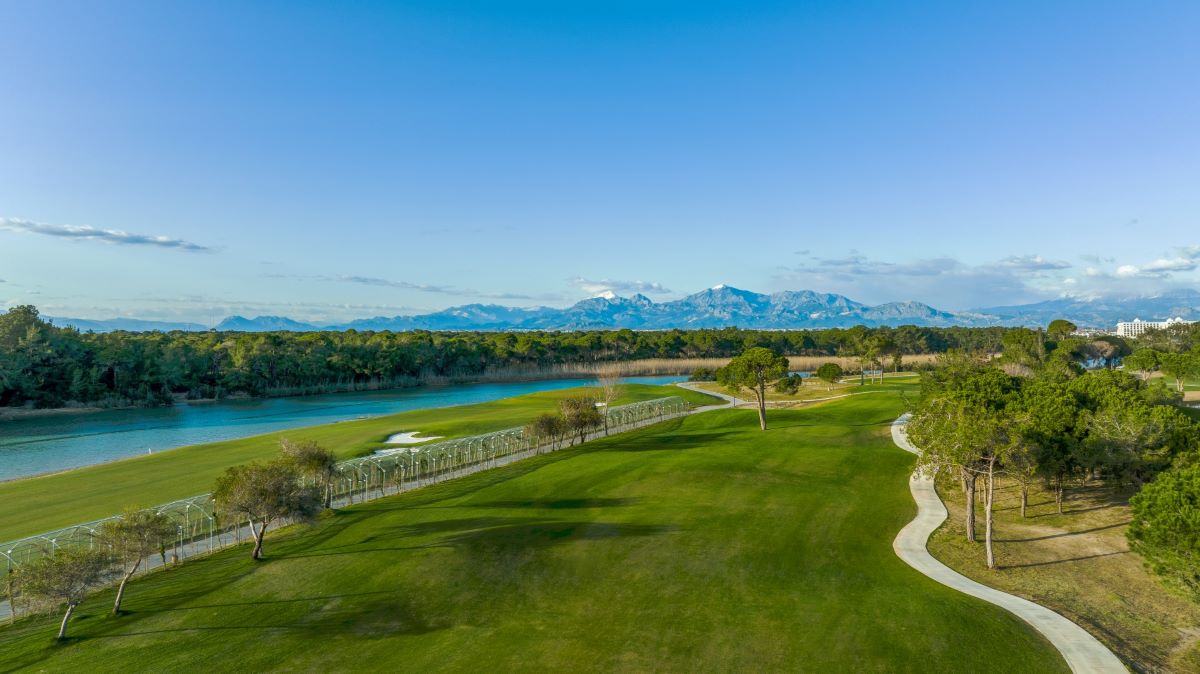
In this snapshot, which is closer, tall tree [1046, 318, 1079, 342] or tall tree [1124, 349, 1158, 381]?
tall tree [1124, 349, 1158, 381]

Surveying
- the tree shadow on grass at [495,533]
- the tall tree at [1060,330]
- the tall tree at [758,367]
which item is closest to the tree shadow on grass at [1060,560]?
the tree shadow on grass at [495,533]

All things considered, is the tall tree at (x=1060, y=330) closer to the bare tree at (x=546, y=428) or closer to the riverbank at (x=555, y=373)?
the riverbank at (x=555, y=373)

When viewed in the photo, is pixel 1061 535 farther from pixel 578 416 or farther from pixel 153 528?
pixel 153 528

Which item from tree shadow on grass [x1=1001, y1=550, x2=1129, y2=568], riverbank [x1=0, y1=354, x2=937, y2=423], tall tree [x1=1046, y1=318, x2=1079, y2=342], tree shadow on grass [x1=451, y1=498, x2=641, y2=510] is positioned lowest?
tree shadow on grass [x1=1001, y1=550, x2=1129, y2=568]

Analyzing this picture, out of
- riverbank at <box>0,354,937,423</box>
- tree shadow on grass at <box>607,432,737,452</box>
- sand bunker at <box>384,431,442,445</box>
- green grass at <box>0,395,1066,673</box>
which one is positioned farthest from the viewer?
A: riverbank at <box>0,354,937,423</box>

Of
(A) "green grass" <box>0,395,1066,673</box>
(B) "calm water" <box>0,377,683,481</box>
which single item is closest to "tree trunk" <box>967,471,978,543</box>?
(A) "green grass" <box>0,395,1066,673</box>

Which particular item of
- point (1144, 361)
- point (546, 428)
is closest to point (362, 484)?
point (546, 428)

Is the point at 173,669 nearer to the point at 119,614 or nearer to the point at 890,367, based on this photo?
the point at 119,614

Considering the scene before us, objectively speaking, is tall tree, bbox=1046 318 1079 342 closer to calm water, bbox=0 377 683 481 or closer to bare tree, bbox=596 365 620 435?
bare tree, bbox=596 365 620 435
